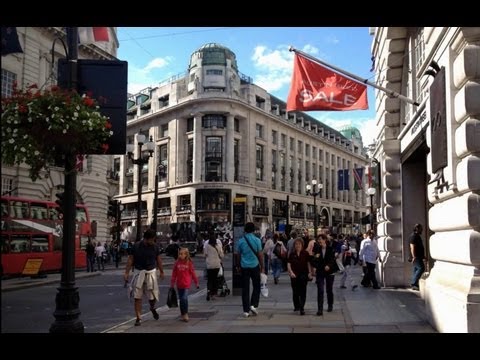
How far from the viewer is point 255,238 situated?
1126 centimetres

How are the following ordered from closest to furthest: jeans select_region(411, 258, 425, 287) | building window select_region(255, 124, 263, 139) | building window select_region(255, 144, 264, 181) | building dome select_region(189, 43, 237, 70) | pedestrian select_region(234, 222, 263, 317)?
pedestrian select_region(234, 222, 263, 317), jeans select_region(411, 258, 425, 287), building dome select_region(189, 43, 237, 70), building window select_region(255, 144, 264, 181), building window select_region(255, 124, 263, 139)

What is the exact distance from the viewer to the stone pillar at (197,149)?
64.9 m

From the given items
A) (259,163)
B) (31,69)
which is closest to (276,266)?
(31,69)

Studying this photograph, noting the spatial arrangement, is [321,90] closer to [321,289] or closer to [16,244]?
[321,289]

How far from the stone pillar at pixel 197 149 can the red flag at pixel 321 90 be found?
169 ft

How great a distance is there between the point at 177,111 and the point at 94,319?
141 feet

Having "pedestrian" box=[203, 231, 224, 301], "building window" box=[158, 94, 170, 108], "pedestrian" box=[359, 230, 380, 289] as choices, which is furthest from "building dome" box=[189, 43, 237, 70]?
"building window" box=[158, 94, 170, 108]

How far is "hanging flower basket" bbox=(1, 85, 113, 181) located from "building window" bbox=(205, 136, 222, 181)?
60522 mm

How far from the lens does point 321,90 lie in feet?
Answer: 38.3

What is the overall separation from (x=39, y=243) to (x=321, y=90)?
40.9ft

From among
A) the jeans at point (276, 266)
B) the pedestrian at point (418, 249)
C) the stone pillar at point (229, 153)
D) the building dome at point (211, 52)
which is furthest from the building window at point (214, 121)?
the pedestrian at point (418, 249)

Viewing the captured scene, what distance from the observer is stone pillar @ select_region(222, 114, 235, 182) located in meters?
65.8

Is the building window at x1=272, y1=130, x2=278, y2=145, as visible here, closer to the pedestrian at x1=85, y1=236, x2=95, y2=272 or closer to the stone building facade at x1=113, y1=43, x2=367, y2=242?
the stone building facade at x1=113, y1=43, x2=367, y2=242
